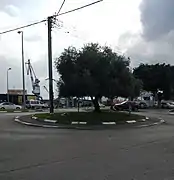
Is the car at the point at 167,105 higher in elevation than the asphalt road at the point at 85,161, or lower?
higher

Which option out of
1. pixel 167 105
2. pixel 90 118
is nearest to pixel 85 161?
pixel 90 118

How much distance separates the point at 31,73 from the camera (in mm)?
93312

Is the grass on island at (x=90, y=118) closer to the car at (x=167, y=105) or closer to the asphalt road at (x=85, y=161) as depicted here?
the asphalt road at (x=85, y=161)

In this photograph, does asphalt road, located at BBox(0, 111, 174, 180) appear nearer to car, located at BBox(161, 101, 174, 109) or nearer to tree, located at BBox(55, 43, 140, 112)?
tree, located at BBox(55, 43, 140, 112)

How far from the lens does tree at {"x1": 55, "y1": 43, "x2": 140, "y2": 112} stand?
2936cm

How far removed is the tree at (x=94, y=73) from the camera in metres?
29.4

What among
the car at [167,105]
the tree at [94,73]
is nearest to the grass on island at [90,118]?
the tree at [94,73]

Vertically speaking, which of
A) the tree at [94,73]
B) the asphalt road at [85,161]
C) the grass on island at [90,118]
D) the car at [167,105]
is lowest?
the asphalt road at [85,161]

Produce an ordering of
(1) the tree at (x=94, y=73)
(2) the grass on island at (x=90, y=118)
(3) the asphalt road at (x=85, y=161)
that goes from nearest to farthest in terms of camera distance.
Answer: (3) the asphalt road at (x=85, y=161), (2) the grass on island at (x=90, y=118), (1) the tree at (x=94, y=73)

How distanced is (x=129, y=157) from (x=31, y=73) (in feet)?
273

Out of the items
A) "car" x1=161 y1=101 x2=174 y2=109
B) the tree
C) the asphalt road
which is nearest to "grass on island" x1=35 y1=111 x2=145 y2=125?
the tree

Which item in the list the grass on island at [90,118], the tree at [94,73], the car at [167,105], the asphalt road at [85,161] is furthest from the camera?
the car at [167,105]

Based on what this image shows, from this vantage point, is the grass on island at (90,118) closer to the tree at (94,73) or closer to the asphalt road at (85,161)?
the tree at (94,73)

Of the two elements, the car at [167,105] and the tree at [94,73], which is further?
the car at [167,105]
